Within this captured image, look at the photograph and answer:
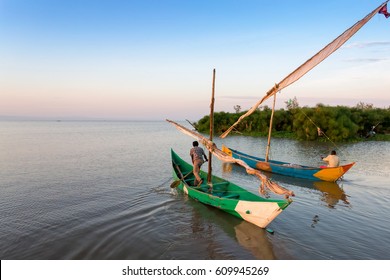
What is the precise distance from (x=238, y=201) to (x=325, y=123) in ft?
132

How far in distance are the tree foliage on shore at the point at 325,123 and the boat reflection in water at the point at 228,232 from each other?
75.7 ft

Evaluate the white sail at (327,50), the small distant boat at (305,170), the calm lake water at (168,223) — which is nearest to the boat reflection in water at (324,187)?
the calm lake water at (168,223)

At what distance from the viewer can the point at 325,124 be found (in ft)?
146

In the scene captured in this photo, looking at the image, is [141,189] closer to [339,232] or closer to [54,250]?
[54,250]

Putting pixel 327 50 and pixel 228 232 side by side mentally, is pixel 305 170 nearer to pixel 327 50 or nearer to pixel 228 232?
pixel 228 232

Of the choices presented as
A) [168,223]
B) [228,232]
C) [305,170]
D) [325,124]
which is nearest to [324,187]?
[305,170]

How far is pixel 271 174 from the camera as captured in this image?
19625mm

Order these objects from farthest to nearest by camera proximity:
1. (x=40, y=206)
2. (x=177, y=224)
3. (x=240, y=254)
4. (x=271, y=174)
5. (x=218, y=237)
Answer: (x=271, y=174), (x=40, y=206), (x=177, y=224), (x=218, y=237), (x=240, y=254)

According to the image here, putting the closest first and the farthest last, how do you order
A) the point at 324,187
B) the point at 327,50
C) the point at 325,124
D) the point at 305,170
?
the point at 327,50 → the point at 324,187 → the point at 305,170 → the point at 325,124

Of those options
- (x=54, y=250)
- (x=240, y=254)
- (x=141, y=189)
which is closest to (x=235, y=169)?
(x=141, y=189)

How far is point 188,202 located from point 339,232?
20.9 feet

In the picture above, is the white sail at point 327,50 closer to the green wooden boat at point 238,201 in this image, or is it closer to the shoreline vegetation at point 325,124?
the green wooden boat at point 238,201

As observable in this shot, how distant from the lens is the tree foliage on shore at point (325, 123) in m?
44.2

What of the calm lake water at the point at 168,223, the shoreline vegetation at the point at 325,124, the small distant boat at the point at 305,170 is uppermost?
the shoreline vegetation at the point at 325,124
